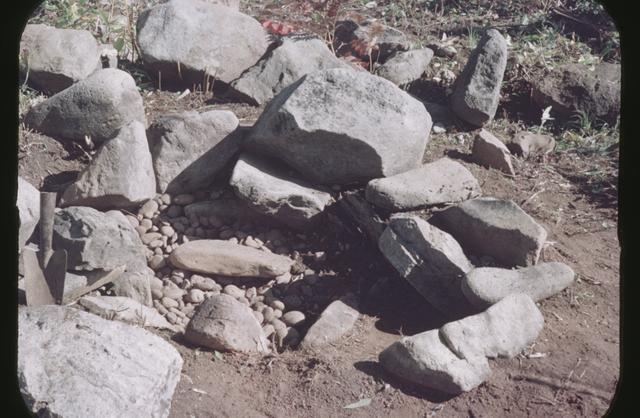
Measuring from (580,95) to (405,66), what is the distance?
139 cm

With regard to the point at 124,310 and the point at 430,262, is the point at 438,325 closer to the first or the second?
the point at 430,262

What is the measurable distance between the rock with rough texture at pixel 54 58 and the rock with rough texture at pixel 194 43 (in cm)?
43

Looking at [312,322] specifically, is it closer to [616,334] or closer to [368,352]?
[368,352]

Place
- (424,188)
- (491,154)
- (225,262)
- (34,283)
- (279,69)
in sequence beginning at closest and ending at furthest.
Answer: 1. (34,283)
2. (225,262)
3. (424,188)
4. (491,154)
5. (279,69)

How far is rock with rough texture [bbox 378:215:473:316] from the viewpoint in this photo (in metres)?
4.59

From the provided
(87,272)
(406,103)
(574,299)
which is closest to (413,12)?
(406,103)

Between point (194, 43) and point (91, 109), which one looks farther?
point (194, 43)

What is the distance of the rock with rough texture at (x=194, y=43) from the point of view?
607 cm

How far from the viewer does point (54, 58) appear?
5770 mm

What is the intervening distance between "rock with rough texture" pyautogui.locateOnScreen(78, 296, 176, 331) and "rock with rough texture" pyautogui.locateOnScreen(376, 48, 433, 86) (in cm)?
293

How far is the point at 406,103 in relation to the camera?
16.9 feet

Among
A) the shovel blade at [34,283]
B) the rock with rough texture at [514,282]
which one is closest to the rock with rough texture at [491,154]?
the rock with rough texture at [514,282]

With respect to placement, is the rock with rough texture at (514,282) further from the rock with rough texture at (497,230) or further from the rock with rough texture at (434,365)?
the rock with rough texture at (434,365)

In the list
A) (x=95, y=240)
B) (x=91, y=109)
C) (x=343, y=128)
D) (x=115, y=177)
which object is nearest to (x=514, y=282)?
(x=343, y=128)
